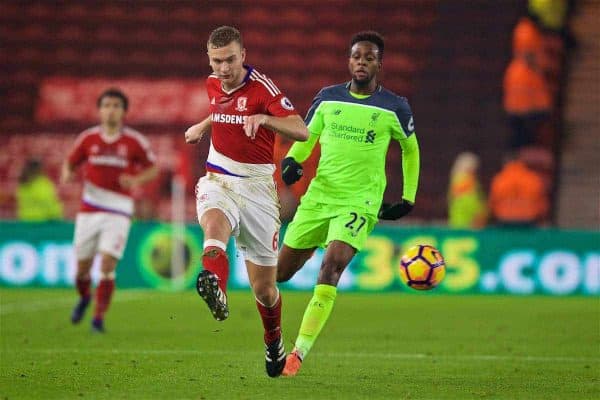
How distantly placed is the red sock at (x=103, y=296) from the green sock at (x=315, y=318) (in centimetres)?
Answer: 372

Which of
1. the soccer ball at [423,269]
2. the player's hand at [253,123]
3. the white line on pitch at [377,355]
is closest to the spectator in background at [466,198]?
the white line on pitch at [377,355]

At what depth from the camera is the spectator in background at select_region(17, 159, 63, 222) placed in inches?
747

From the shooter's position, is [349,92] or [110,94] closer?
[349,92]

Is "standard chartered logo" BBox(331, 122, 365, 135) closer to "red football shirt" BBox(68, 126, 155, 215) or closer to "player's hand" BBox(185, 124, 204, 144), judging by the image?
"player's hand" BBox(185, 124, 204, 144)

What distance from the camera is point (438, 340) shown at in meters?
11.1

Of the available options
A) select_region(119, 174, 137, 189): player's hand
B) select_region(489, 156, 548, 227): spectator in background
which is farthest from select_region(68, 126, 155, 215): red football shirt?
select_region(489, 156, 548, 227): spectator in background

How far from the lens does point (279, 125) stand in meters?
7.37

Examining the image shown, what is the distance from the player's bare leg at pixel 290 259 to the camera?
8.99 m

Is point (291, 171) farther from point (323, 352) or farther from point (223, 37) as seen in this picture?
point (323, 352)

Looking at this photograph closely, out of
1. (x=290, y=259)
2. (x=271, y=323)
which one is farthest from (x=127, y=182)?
(x=271, y=323)

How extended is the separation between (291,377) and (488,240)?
9442 millimetres

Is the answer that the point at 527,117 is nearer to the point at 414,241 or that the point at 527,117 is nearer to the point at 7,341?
the point at 414,241

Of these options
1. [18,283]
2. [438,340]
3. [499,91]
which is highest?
Result: [499,91]

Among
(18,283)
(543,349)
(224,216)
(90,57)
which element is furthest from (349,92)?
(90,57)
